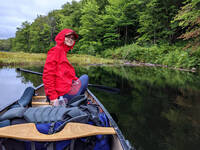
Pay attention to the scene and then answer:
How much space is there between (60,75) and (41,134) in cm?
95

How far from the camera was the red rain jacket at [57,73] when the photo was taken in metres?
1.80

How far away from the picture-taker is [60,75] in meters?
1.88

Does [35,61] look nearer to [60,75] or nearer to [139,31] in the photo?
[60,75]

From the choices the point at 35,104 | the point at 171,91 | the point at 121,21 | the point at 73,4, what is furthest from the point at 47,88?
the point at 73,4

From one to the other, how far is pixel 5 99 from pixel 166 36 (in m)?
16.8

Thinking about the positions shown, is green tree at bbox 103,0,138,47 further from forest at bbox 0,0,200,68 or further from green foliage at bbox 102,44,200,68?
green foliage at bbox 102,44,200,68

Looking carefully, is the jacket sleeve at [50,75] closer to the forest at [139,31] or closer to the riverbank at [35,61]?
the forest at [139,31]

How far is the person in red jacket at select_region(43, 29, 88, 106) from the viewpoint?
1802 mm

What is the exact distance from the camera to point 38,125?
113cm

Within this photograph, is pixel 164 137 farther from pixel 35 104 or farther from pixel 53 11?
pixel 53 11

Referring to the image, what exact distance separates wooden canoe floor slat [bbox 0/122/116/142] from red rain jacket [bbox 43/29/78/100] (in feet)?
2.48

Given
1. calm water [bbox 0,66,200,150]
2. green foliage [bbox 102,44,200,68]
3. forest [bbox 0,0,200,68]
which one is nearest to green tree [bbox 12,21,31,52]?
forest [bbox 0,0,200,68]

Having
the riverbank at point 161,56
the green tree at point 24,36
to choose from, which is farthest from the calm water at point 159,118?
the green tree at point 24,36

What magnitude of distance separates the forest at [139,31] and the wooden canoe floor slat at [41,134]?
32.2 ft
